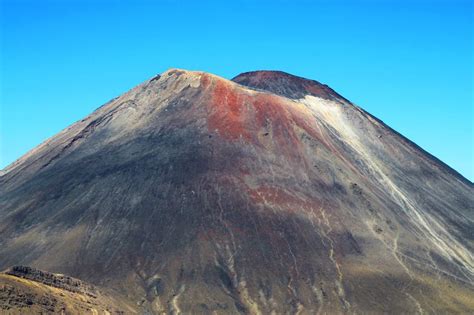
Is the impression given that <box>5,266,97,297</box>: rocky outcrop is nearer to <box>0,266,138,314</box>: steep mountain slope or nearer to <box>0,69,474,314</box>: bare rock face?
<box>0,266,138,314</box>: steep mountain slope

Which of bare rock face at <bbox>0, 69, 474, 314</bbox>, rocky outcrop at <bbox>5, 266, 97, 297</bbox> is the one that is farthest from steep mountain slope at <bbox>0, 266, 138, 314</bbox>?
bare rock face at <bbox>0, 69, 474, 314</bbox>

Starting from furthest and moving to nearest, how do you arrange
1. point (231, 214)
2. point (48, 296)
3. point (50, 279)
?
point (231, 214)
point (50, 279)
point (48, 296)

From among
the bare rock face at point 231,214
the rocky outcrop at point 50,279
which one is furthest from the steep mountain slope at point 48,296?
the bare rock face at point 231,214

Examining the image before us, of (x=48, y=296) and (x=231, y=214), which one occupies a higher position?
(x=231, y=214)

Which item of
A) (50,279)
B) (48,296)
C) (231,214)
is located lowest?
(48,296)

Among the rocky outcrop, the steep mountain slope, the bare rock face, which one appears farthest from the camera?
the bare rock face

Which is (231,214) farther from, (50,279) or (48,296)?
(48,296)

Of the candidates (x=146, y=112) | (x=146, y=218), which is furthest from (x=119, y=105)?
(x=146, y=218)

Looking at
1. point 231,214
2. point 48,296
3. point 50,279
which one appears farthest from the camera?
point 231,214

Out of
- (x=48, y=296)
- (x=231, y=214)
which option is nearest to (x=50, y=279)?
(x=48, y=296)
